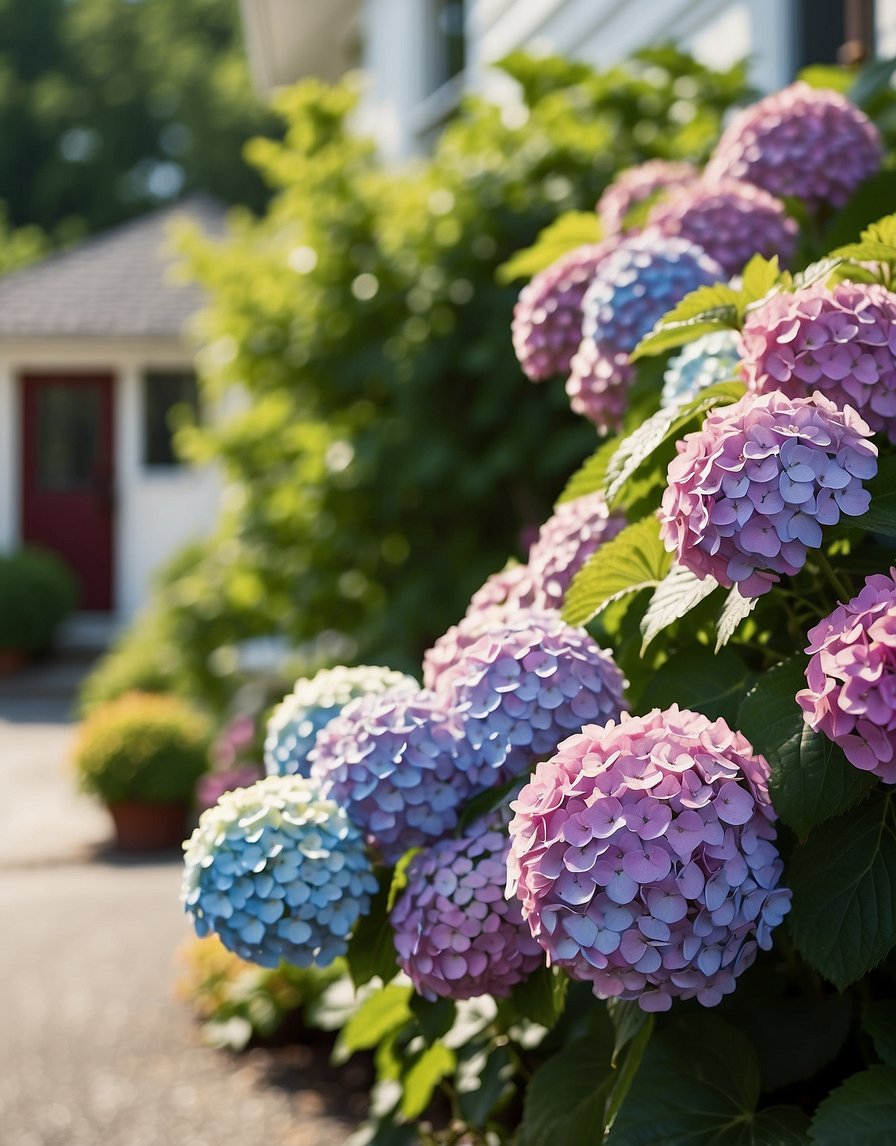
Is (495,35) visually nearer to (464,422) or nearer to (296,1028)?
(464,422)

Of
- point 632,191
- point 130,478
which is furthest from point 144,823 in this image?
point 130,478

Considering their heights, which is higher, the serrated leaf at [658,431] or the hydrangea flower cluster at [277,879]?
the serrated leaf at [658,431]

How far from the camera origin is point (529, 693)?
156 centimetres

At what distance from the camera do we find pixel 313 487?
15.7 feet

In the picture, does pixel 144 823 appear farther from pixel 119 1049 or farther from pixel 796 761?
pixel 796 761

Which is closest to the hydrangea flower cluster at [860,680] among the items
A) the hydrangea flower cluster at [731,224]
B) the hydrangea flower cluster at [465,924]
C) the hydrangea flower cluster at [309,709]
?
the hydrangea flower cluster at [465,924]

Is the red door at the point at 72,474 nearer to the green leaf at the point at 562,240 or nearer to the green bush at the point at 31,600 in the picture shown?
the green bush at the point at 31,600

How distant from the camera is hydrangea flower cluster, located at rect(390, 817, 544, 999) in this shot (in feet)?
4.93

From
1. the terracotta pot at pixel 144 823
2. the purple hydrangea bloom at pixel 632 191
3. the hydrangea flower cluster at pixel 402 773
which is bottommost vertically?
A: the terracotta pot at pixel 144 823

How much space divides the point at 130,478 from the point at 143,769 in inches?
383

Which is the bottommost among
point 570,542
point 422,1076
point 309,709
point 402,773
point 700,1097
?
point 422,1076

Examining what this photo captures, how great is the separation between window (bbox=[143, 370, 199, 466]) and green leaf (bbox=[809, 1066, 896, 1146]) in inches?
Answer: 602

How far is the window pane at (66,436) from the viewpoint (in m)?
16.5

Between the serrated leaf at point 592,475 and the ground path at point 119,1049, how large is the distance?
1966 millimetres
